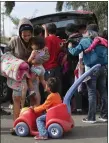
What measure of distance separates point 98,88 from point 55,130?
1.56 metres

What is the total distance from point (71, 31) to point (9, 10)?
21373 millimetres

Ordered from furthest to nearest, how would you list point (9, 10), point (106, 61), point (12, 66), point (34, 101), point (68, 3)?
point (9, 10) → point (68, 3) → point (106, 61) → point (34, 101) → point (12, 66)

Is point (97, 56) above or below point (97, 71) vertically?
above

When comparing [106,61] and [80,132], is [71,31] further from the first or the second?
[80,132]

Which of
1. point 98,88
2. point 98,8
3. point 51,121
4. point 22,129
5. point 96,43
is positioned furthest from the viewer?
point 98,8

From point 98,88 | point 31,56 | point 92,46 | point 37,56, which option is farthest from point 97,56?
point 31,56

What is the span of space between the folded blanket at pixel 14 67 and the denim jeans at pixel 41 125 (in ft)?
2.19

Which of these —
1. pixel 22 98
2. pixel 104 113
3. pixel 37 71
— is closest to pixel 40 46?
pixel 37 71

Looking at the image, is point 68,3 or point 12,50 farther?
point 68,3

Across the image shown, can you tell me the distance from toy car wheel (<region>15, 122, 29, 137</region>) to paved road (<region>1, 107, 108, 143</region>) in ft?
0.27

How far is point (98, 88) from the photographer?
605cm

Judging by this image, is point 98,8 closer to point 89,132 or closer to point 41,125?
point 89,132

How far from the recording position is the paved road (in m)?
4.73

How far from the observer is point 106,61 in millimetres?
5852
